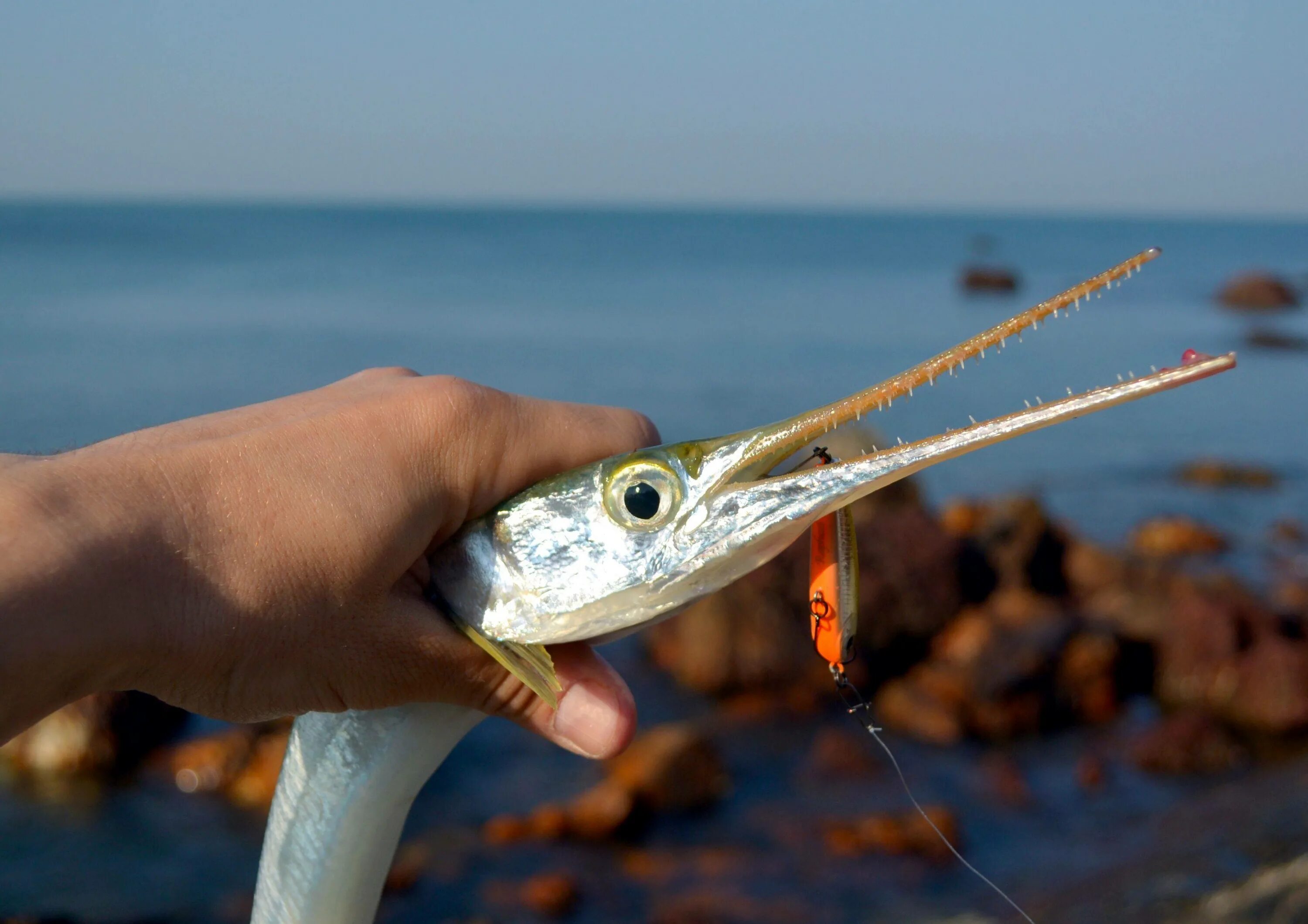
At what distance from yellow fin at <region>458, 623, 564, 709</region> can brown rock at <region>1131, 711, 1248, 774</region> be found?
7341 millimetres

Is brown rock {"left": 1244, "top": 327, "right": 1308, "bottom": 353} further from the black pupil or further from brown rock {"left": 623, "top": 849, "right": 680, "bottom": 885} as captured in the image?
the black pupil

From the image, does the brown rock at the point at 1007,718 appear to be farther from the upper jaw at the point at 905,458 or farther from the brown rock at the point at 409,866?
the upper jaw at the point at 905,458

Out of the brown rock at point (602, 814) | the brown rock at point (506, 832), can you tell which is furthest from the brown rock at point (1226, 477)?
the brown rock at point (506, 832)

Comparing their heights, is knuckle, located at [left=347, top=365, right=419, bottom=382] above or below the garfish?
above

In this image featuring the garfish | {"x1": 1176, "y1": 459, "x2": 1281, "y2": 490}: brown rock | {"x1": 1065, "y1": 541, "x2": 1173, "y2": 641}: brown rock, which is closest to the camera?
the garfish

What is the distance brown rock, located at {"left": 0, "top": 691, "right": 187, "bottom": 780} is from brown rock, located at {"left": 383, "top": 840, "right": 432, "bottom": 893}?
2.45m

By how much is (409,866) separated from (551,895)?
107 cm

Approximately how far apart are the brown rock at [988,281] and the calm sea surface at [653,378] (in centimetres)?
176

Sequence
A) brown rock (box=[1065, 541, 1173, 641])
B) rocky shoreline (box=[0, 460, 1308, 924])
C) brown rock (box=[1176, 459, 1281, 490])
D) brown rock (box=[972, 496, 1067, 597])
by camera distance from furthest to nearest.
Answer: brown rock (box=[1176, 459, 1281, 490]), brown rock (box=[972, 496, 1067, 597]), brown rock (box=[1065, 541, 1173, 641]), rocky shoreline (box=[0, 460, 1308, 924])

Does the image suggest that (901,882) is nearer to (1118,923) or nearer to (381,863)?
(1118,923)

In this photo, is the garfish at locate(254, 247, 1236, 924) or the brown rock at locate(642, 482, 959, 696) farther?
the brown rock at locate(642, 482, 959, 696)

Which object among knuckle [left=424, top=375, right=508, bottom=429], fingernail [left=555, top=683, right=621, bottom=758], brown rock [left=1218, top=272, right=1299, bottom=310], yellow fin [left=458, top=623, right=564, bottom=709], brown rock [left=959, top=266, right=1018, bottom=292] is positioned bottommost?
brown rock [left=959, top=266, right=1018, bottom=292]

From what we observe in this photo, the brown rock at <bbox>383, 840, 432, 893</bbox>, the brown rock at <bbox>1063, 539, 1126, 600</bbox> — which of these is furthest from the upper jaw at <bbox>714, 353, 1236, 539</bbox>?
the brown rock at <bbox>1063, 539, 1126, 600</bbox>

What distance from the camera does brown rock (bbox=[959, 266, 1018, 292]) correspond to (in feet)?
188
